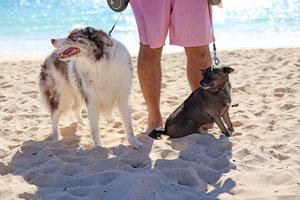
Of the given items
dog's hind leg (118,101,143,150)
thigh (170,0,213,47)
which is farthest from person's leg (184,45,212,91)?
dog's hind leg (118,101,143,150)

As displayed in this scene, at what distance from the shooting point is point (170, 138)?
190 inches

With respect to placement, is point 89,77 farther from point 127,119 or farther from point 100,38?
point 127,119

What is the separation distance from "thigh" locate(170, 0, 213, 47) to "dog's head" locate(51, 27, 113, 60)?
83cm

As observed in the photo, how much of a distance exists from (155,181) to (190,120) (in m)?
1.29

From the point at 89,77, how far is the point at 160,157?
3.03 ft

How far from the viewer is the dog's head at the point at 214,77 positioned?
4676mm

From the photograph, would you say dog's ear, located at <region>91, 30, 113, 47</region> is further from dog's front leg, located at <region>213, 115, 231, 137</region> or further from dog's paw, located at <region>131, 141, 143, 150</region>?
dog's front leg, located at <region>213, 115, 231, 137</region>

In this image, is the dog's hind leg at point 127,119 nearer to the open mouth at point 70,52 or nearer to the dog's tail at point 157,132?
the dog's tail at point 157,132

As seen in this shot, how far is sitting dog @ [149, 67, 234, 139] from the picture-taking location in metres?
4.79

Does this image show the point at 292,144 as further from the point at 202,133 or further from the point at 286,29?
the point at 286,29

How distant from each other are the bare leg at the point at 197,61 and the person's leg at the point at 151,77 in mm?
305

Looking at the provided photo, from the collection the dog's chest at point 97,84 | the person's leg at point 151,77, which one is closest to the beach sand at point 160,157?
the person's leg at point 151,77

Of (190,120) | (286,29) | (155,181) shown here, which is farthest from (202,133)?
(286,29)

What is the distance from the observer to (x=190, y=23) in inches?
188
